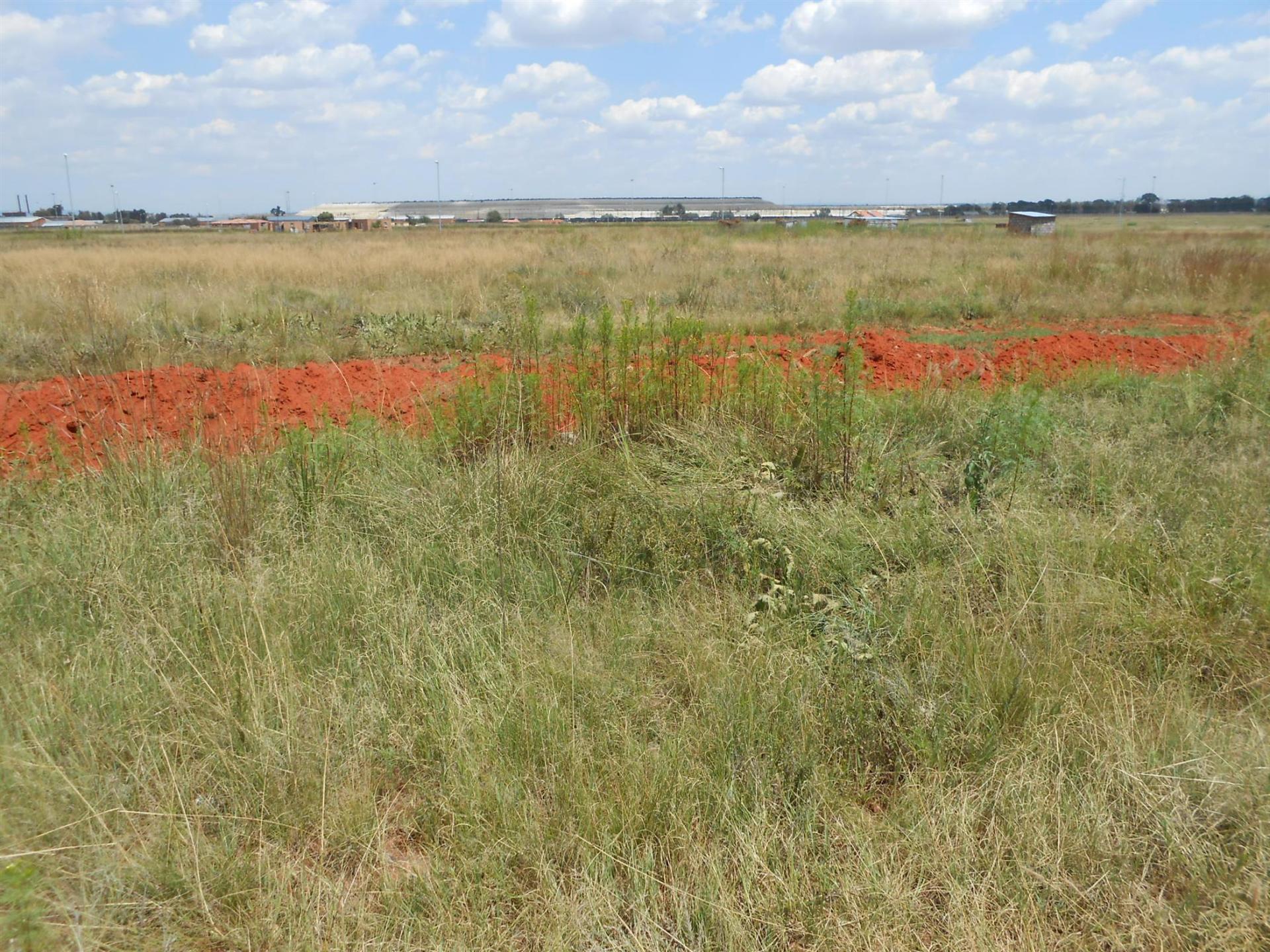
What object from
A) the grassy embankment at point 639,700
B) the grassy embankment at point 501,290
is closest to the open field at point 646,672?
the grassy embankment at point 639,700

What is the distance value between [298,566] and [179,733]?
1.11 m

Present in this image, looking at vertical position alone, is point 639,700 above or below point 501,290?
below

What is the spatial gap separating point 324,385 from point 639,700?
19.3 ft

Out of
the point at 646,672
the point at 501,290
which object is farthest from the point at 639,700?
the point at 501,290

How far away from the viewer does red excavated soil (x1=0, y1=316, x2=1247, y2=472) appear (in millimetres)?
5082

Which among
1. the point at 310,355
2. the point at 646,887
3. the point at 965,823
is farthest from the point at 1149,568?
the point at 310,355

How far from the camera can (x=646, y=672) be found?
326cm

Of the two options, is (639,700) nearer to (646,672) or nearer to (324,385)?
(646,672)

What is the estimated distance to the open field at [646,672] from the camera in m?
2.27

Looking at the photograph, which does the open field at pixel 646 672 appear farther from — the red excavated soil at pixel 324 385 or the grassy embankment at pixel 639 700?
the red excavated soil at pixel 324 385

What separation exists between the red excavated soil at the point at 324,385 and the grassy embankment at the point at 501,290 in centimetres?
38

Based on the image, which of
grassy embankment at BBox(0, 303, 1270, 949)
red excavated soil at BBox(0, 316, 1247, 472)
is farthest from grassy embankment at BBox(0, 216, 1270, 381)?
grassy embankment at BBox(0, 303, 1270, 949)

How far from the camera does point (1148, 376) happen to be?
8109 millimetres

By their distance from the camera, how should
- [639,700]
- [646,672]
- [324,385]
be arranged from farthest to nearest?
1. [324,385]
2. [646,672]
3. [639,700]
